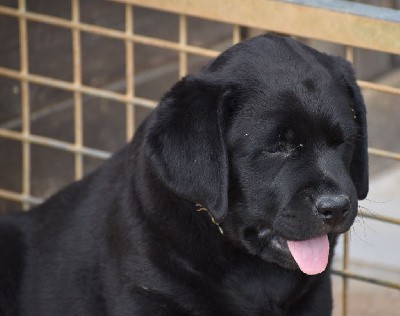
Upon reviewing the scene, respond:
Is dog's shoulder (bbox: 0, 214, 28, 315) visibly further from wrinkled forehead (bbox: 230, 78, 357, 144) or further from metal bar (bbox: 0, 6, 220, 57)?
wrinkled forehead (bbox: 230, 78, 357, 144)

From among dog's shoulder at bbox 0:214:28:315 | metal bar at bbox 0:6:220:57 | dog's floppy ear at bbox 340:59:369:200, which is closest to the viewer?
dog's floppy ear at bbox 340:59:369:200

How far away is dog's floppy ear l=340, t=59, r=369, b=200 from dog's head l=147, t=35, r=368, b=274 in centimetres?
8

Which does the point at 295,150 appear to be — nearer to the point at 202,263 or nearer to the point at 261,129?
the point at 261,129

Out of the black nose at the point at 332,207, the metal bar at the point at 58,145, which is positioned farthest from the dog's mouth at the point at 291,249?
the metal bar at the point at 58,145

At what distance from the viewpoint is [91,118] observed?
652 cm

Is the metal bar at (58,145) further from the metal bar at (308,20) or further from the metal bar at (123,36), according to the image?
the metal bar at (308,20)

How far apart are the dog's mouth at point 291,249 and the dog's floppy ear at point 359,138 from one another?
277 mm

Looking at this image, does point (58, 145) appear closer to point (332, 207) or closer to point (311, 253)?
point (311, 253)

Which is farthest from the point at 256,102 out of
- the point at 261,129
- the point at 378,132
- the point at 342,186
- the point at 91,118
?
the point at 378,132

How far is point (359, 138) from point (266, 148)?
1.36ft

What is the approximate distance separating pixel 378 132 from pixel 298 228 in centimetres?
350

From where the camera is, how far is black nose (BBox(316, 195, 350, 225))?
3744 mm

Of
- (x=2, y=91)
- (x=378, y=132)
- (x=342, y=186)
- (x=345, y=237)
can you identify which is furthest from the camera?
(x=378, y=132)

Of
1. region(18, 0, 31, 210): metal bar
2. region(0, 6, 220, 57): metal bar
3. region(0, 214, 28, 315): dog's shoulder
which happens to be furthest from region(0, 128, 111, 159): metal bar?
region(0, 214, 28, 315): dog's shoulder
